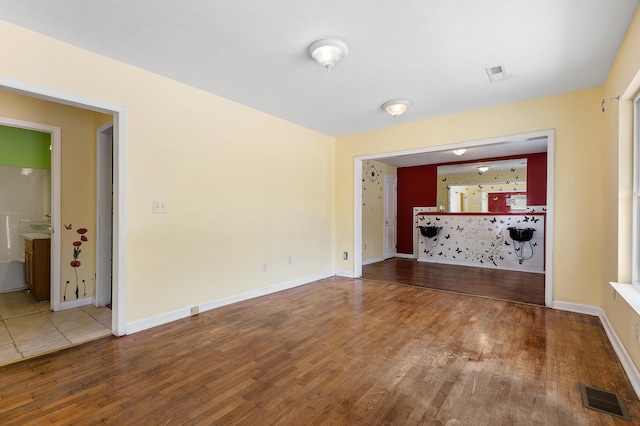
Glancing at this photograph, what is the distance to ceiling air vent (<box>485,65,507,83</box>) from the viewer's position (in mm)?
2865

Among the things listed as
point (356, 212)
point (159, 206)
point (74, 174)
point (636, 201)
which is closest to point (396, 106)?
point (356, 212)

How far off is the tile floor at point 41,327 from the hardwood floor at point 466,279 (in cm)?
389

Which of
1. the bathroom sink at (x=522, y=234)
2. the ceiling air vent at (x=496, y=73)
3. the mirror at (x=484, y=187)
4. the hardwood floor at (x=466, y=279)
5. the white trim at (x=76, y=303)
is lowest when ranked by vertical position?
the hardwood floor at (x=466, y=279)

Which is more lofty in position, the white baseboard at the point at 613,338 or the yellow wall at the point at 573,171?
the yellow wall at the point at 573,171

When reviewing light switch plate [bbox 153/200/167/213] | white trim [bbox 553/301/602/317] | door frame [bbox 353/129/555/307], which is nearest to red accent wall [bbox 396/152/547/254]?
door frame [bbox 353/129/555/307]

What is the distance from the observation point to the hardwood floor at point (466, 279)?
13.9 ft

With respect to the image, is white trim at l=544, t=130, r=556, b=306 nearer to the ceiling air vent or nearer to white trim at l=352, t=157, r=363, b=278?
the ceiling air vent

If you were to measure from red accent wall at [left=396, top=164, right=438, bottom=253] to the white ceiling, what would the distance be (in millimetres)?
4014

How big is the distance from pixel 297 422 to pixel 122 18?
290cm

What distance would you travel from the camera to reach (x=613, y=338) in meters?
2.55

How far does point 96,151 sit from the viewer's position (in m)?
3.70

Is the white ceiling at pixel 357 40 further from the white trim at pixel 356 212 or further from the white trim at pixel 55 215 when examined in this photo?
the white trim at pixel 356 212

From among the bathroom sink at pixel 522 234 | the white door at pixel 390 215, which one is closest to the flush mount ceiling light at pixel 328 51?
the bathroom sink at pixel 522 234

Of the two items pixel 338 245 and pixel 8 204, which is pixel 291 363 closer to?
pixel 338 245
